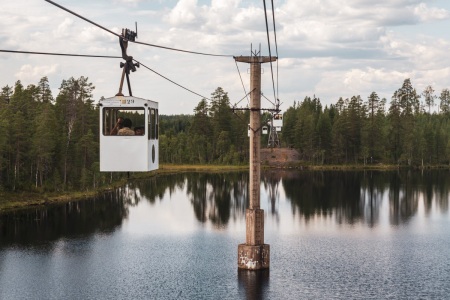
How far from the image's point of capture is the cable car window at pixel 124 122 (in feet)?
88.5

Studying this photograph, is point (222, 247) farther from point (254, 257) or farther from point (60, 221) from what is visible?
point (60, 221)

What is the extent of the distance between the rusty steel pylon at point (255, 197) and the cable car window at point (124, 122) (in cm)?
3091

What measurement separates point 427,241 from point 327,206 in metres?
38.5

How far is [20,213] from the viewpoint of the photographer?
319 ft

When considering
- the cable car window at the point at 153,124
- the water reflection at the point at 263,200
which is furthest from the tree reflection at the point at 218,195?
the cable car window at the point at 153,124

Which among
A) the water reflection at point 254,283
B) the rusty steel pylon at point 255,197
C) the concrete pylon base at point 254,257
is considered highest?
the rusty steel pylon at point 255,197

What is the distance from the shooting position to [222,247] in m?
73.6

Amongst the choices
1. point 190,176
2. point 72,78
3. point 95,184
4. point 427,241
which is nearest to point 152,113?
point 427,241

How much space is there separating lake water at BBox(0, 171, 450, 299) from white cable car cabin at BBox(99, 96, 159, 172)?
93.6ft

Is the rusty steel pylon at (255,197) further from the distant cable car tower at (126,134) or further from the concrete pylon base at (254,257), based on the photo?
the distant cable car tower at (126,134)

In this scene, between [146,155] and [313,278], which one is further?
[313,278]

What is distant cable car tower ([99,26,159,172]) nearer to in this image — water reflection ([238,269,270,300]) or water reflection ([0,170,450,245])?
water reflection ([238,269,270,300])

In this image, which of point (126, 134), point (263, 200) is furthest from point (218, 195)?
point (126, 134)

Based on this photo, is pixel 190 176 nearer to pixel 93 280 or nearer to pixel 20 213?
pixel 20 213
